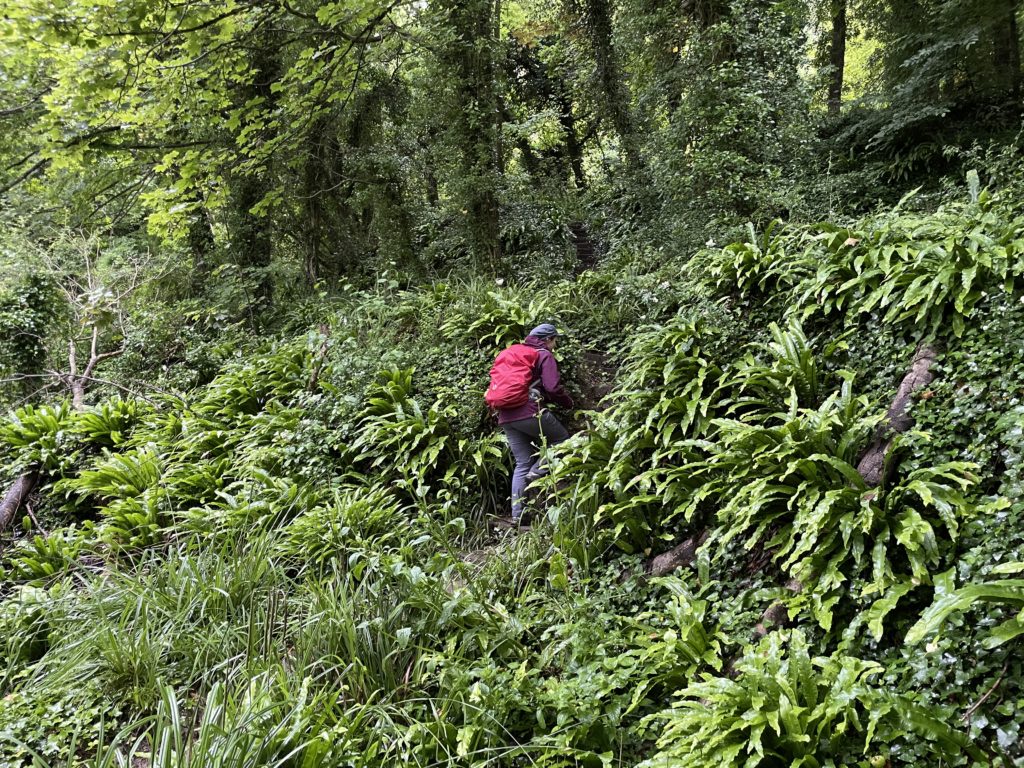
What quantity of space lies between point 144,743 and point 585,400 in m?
4.71

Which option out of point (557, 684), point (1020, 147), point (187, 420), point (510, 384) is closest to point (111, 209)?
point (187, 420)

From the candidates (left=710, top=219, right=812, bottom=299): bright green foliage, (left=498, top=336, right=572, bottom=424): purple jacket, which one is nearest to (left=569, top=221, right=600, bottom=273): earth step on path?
(left=710, top=219, right=812, bottom=299): bright green foliage

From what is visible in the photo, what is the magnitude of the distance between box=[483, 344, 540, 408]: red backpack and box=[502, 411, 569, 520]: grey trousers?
0.76 ft

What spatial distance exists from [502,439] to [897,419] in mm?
3328

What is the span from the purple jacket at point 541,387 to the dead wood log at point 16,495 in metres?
6.01

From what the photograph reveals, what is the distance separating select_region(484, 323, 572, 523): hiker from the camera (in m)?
5.22

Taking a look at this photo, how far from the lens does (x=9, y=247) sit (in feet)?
35.2

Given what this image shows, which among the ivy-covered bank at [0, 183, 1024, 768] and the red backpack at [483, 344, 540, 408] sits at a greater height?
the red backpack at [483, 344, 540, 408]

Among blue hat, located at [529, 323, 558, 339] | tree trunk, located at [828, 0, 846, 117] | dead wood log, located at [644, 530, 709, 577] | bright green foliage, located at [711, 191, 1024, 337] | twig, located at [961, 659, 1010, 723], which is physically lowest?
dead wood log, located at [644, 530, 709, 577]

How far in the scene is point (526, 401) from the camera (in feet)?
17.2

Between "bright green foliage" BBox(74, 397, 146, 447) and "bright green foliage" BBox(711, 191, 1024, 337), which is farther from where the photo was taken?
"bright green foliage" BBox(74, 397, 146, 447)

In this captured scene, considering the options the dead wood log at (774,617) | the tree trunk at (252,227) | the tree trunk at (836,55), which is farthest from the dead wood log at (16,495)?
the tree trunk at (836,55)

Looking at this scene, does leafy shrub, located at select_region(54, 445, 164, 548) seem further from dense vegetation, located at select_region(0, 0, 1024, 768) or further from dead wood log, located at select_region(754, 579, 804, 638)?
dead wood log, located at select_region(754, 579, 804, 638)

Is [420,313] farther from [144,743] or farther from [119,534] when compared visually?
[144,743]
